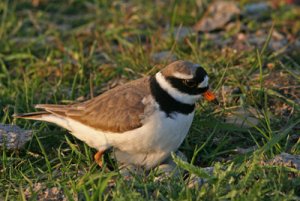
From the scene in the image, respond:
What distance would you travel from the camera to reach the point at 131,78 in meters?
6.58

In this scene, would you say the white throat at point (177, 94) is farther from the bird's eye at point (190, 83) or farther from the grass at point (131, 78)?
the grass at point (131, 78)

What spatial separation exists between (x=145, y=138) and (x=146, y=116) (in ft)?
0.53

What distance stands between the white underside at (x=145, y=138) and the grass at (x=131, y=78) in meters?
0.14

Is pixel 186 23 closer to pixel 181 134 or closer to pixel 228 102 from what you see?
pixel 228 102

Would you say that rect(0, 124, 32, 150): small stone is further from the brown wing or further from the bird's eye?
the bird's eye

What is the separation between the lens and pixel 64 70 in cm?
702

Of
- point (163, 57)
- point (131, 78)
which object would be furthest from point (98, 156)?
point (163, 57)

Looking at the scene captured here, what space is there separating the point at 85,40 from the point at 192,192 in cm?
402

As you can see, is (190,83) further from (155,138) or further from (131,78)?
(131,78)

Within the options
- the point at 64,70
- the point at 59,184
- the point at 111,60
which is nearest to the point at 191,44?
the point at 111,60

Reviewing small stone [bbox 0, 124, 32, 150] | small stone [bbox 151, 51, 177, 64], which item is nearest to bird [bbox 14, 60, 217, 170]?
small stone [bbox 0, 124, 32, 150]

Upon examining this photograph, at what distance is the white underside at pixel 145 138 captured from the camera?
16.0 ft

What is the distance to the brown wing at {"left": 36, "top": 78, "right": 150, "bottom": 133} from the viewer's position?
500 centimetres

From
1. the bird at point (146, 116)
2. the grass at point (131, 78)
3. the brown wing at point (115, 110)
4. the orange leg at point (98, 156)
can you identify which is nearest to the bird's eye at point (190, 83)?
the bird at point (146, 116)
